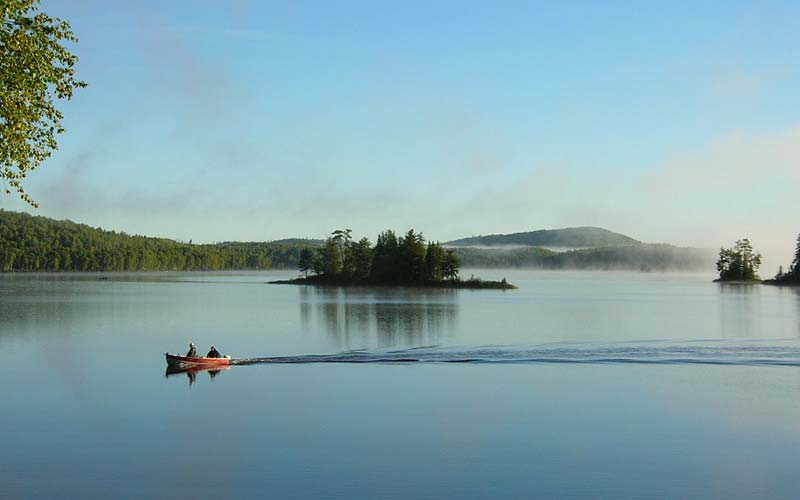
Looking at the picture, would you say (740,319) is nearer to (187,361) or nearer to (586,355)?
(586,355)

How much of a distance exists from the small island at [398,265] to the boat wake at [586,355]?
273 feet

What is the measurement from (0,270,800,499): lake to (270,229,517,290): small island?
75.7m

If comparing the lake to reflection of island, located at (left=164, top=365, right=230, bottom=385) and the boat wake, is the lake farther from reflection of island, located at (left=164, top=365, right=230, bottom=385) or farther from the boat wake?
reflection of island, located at (left=164, top=365, right=230, bottom=385)

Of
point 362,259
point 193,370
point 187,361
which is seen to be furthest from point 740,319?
point 362,259

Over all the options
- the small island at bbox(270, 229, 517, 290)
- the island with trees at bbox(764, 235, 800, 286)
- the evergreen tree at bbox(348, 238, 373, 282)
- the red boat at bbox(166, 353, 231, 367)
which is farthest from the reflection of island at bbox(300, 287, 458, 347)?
the island with trees at bbox(764, 235, 800, 286)

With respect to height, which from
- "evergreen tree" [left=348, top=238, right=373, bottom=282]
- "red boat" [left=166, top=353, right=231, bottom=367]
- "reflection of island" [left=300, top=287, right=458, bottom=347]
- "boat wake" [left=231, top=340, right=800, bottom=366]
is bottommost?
"boat wake" [left=231, top=340, right=800, bottom=366]

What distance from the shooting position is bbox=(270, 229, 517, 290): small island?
129m

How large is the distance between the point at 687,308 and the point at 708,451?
64.1 m

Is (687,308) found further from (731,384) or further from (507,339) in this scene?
(731,384)

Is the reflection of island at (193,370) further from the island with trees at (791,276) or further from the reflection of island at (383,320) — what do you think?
the island with trees at (791,276)

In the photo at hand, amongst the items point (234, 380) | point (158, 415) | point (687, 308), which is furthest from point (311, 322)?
point (687, 308)

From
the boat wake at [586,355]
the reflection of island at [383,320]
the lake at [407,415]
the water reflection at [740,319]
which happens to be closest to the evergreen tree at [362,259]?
the reflection of island at [383,320]

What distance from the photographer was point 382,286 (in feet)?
438

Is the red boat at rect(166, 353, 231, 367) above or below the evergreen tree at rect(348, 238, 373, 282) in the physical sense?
below
